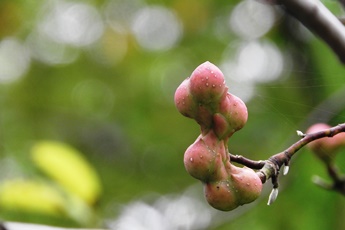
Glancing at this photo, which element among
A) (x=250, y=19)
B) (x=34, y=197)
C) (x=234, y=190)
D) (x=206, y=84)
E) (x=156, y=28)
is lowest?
(x=234, y=190)

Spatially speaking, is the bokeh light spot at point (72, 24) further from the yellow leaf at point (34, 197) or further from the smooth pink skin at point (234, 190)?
the smooth pink skin at point (234, 190)

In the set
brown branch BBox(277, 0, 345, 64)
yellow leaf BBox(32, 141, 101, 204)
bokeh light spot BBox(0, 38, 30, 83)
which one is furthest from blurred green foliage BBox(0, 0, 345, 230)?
brown branch BBox(277, 0, 345, 64)

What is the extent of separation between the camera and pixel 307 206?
196cm

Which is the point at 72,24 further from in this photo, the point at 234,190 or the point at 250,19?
the point at 234,190

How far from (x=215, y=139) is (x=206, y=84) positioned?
8 centimetres

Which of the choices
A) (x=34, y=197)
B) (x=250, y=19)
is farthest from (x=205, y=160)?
(x=250, y=19)

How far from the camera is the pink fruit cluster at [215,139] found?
2.84 ft

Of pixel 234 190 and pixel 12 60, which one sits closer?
pixel 234 190

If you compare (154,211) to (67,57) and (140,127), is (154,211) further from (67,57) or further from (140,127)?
(67,57)

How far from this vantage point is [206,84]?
86cm

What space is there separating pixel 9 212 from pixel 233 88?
1.02 m

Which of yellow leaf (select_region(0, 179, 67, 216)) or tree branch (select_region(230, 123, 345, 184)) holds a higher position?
yellow leaf (select_region(0, 179, 67, 216))

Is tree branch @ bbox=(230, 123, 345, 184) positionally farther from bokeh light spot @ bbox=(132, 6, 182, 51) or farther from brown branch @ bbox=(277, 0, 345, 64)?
bokeh light spot @ bbox=(132, 6, 182, 51)

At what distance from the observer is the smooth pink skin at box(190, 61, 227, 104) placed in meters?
0.86
